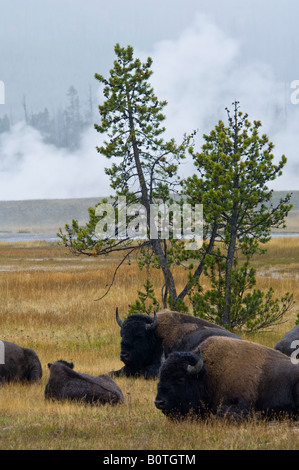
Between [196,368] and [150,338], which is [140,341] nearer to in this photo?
[150,338]

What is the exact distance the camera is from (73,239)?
701 inches

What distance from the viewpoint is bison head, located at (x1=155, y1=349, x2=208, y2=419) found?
857 cm

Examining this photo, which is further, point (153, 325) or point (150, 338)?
point (150, 338)

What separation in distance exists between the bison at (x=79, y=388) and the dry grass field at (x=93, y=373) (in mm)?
218

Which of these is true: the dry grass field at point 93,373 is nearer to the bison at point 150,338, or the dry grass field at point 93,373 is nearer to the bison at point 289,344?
the bison at point 150,338

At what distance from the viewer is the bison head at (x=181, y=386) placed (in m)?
8.57

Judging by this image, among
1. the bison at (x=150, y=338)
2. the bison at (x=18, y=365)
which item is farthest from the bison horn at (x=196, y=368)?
the bison at (x=18, y=365)

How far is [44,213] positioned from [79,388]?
557ft

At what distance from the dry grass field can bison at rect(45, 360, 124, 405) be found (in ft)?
0.71

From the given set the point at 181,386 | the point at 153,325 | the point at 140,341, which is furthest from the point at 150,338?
the point at 181,386

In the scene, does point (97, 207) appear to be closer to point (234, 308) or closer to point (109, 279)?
point (234, 308)

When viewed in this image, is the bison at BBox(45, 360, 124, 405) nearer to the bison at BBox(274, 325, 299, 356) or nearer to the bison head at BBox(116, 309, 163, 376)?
the bison head at BBox(116, 309, 163, 376)

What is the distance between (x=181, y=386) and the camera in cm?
866
